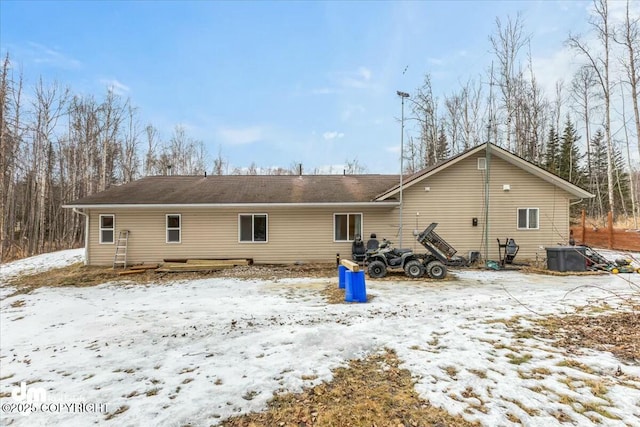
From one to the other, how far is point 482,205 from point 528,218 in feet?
6.29

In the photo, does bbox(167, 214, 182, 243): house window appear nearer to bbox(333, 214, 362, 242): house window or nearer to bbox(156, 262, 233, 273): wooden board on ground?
bbox(156, 262, 233, 273): wooden board on ground

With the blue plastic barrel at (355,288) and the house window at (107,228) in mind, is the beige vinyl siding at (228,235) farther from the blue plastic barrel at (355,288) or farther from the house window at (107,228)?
the blue plastic barrel at (355,288)

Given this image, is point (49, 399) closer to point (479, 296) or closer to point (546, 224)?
point (479, 296)

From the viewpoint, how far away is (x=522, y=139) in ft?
65.1

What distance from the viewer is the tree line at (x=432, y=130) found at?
17578 millimetres

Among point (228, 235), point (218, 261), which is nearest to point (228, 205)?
point (228, 235)

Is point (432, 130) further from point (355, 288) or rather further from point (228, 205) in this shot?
point (355, 288)

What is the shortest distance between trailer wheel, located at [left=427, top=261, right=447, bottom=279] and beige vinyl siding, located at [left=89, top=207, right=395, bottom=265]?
3.24 meters

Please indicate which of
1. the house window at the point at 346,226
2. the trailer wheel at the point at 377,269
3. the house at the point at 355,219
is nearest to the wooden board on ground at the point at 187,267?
the house at the point at 355,219

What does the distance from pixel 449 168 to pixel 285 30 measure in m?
10.3

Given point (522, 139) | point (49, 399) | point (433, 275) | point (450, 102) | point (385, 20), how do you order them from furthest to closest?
1. point (450, 102)
2. point (522, 139)
3. point (385, 20)
4. point (433, 275)
5. point (49, 399)

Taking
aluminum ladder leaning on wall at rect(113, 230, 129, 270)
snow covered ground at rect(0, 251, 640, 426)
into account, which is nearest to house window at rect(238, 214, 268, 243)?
aluminum ladder leaning on wall at rect(113, 230, 129, 270)

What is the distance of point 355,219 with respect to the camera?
1233cm

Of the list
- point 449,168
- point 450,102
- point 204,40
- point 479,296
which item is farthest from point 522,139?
point 204,40
